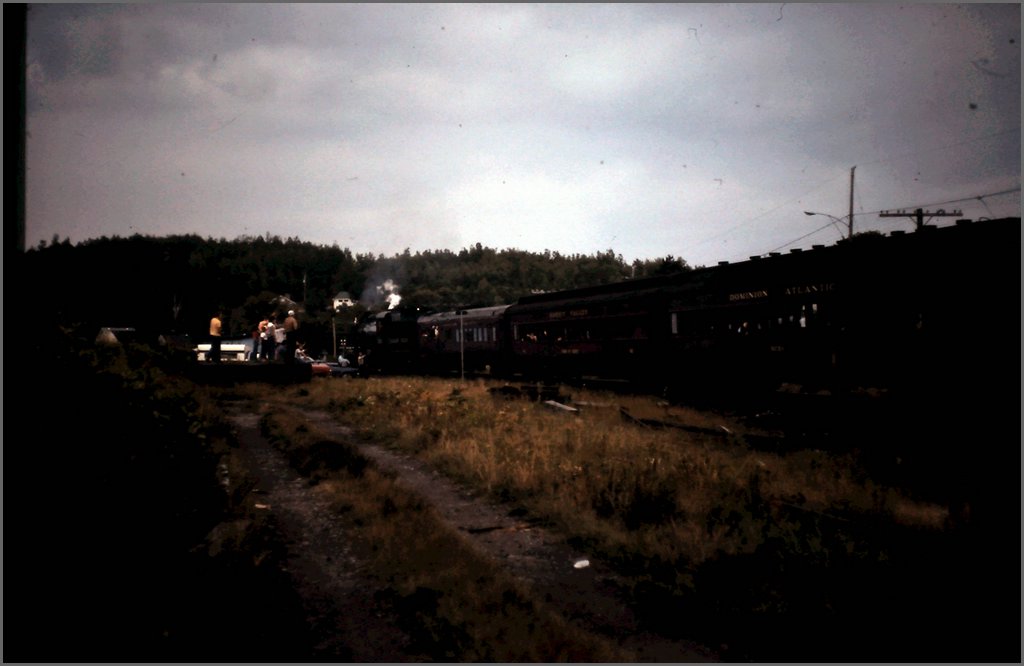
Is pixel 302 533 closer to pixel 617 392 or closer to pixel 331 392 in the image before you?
pixel 331 392

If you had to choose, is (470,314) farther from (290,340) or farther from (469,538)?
(469,538)

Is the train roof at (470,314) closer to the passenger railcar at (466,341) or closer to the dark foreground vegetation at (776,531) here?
the passenger railcar at (466,341)

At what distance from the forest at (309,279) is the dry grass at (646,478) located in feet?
38.8

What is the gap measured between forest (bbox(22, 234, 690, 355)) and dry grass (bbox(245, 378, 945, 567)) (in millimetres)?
11828

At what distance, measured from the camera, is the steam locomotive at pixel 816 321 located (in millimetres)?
10828

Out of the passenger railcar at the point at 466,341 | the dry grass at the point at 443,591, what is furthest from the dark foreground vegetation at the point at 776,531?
the passenger railcar at the point at 466,341

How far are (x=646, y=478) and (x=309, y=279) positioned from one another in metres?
107

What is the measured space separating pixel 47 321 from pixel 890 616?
5.98 metres

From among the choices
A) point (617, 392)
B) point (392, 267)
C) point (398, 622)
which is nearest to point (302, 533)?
point (398, 622)

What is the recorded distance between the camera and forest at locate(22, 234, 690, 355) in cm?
3177

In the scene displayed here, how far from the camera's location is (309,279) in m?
109

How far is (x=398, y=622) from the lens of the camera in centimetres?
484

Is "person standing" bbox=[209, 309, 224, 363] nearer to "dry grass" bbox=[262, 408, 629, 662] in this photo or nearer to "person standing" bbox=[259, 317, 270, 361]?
"person standing" bbox=[259, 317, 270, 361]

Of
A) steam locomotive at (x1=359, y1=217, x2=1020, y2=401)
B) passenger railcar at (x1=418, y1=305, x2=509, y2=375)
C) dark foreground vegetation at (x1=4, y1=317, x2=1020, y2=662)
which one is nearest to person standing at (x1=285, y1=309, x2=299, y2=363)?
passenger railcar at (x1=418, y1=305, x2=509, y2=375)
